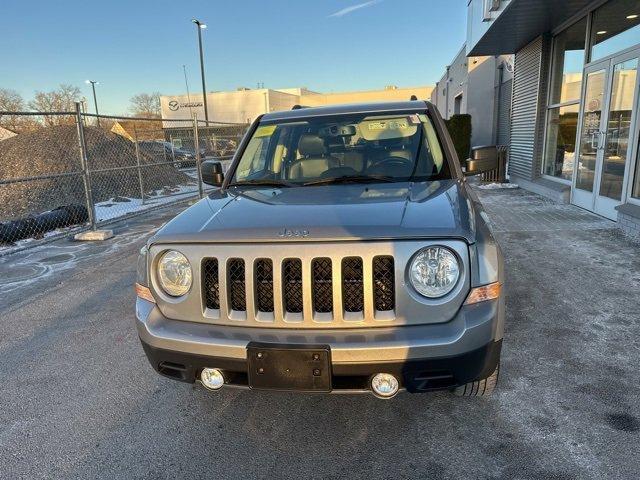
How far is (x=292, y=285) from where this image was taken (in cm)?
220

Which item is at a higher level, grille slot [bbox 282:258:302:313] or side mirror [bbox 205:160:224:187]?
side mirror [bbox 205:160:224:187]

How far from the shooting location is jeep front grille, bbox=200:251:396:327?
6.92ft

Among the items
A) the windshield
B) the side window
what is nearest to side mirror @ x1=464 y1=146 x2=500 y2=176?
the windshield

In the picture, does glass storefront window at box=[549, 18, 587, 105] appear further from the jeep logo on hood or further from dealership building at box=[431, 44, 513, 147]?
the jeep logo on hood

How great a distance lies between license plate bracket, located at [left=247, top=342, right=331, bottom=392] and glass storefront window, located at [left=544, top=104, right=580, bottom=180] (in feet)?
29.3

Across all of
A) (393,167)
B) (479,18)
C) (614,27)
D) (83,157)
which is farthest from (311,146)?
(479,18)

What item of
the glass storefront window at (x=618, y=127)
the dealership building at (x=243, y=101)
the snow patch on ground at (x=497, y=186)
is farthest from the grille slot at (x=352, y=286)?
the dealership building at (x=243, y=101)

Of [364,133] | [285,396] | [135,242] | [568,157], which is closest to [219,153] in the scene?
[135,242]

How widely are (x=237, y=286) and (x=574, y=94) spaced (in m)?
9.43

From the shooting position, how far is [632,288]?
441 cm

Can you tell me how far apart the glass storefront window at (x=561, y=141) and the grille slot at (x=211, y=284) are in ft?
29.4

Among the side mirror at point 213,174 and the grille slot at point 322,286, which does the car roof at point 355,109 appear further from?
the grille slot at point 322,286

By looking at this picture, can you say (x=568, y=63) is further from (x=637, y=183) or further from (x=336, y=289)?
(x=336, y=289)

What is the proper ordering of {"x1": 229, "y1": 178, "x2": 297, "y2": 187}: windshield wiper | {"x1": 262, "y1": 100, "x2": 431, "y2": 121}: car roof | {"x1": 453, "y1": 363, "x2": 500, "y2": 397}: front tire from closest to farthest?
{"x1": 453, "y1": 363, "x2": 500, "y2": 397}: front tire → {"x1": 229, "y1": 178, "x2": 297, "y2": 187}: windshield wiper → {"x1": 262, "y1": 100, "x2": 431, "y2": 121}: car roof
